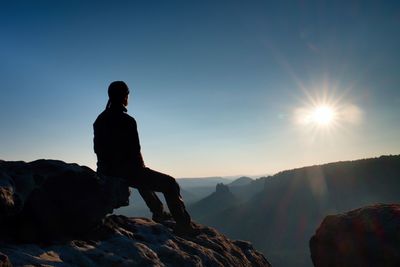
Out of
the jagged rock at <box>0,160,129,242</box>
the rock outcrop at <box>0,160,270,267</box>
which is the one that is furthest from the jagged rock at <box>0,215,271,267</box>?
the jagged rock at <box>0,160,129,242</box>

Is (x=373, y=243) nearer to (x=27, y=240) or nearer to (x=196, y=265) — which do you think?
(x=196, y=265)

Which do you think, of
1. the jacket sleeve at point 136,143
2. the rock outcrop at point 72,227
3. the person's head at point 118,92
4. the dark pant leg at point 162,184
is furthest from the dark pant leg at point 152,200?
the person's head at point 118,92

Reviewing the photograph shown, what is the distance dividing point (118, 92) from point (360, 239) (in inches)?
423

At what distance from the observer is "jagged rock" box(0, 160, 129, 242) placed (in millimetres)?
6516

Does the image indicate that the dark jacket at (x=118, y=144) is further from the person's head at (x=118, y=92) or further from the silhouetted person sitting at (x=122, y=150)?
the person's head at (x=118, y=92)

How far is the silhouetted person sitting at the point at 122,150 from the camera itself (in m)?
9.92

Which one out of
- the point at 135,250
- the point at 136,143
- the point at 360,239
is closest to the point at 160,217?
the point at 136,143

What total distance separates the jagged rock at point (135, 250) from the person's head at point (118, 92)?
10.6 ft

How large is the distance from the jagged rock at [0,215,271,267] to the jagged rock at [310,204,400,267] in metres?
3.91

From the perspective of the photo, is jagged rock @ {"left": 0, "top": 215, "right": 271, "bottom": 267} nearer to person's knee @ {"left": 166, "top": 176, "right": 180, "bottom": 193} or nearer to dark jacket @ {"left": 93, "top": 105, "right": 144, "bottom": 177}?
person's knee @ {"left": 166, "top": 176, "right": 180, "bottom": 193}

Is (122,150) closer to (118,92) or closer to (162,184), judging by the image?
(162,184)

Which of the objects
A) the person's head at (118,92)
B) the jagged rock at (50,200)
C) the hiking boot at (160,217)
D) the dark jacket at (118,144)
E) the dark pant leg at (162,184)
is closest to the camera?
the jagged rock at (50,200)

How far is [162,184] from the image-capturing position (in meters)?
10.1

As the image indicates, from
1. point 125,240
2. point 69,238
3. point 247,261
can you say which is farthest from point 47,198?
Answer: point 247,261
